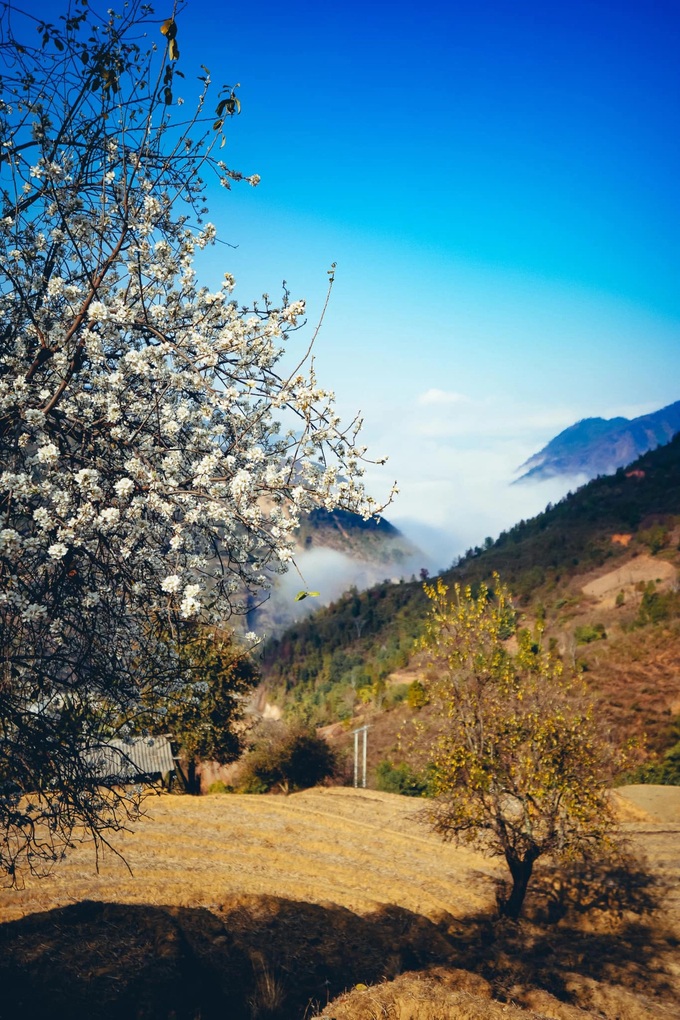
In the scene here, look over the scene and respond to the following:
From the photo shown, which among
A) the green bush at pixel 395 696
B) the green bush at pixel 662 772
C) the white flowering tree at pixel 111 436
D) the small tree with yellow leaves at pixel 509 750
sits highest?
the white flowering tree at pixel 111 436

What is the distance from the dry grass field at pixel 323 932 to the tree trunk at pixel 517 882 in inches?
13.2

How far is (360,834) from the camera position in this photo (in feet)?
68.7

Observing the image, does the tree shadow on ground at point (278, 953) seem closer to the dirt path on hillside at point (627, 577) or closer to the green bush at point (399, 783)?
the green bush at point (399, 783)

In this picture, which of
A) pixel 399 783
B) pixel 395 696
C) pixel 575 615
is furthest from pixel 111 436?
pixel 575 615

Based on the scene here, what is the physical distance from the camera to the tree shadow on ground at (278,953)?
777 centimetres

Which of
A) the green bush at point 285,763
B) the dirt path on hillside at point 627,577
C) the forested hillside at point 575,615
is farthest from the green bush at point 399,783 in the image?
the dirt path on hillside at point 627,577

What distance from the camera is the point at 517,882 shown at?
45.6ft

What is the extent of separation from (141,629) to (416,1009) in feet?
17.6

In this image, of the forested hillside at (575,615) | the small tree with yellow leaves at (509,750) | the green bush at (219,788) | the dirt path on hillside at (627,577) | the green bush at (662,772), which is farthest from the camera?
the dirt path on hillside at (627,577)

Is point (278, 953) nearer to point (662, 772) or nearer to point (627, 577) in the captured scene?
point (662, 772)

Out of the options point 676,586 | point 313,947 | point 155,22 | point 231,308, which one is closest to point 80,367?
point 231,308

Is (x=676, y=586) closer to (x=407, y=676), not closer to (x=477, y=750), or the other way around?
(x=407, y=676)

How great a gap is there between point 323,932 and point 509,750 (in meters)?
5.13

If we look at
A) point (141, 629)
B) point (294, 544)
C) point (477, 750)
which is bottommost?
point (477, 750)
